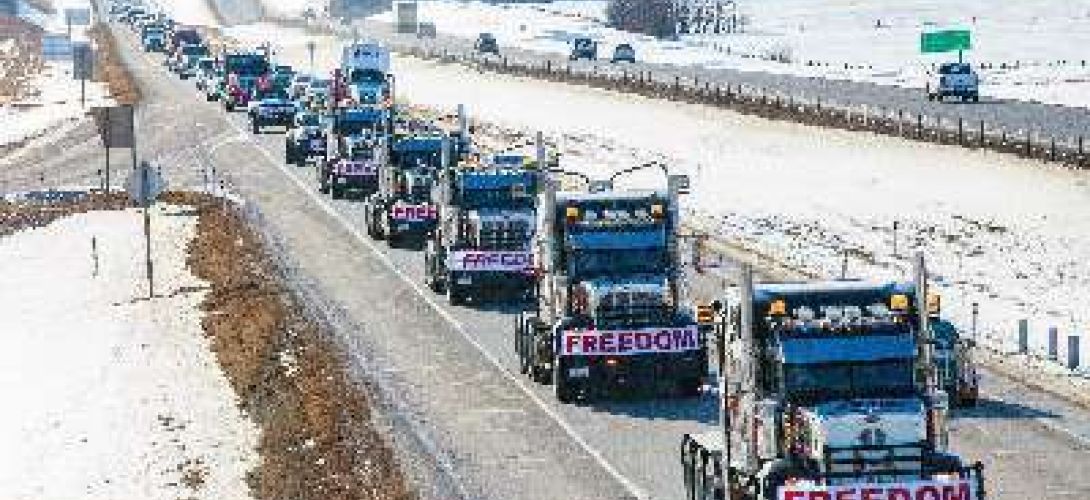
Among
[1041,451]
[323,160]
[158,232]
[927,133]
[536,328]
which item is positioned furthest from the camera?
[927,133]

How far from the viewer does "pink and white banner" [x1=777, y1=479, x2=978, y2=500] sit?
18578 mm

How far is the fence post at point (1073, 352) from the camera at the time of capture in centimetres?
3334

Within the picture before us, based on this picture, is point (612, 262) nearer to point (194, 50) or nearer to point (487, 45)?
point (194, 50)

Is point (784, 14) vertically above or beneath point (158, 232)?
above

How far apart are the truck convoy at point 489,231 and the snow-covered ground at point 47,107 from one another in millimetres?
65324

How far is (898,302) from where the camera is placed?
20.2 meters

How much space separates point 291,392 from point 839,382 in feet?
48.1

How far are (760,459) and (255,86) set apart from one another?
91120 millimetres

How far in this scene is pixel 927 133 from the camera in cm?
7188

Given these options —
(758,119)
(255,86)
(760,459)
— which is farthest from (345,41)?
(760,459)

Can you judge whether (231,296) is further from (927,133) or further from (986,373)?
(927,133)

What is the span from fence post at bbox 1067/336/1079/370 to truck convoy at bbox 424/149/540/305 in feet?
40.4

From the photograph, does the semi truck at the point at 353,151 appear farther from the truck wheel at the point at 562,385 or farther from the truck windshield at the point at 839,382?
the truck windshield at the point at 839,382

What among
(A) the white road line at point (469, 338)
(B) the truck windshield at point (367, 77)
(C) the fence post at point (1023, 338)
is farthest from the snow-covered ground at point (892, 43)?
(C) the fence post at point (1023, 338)
